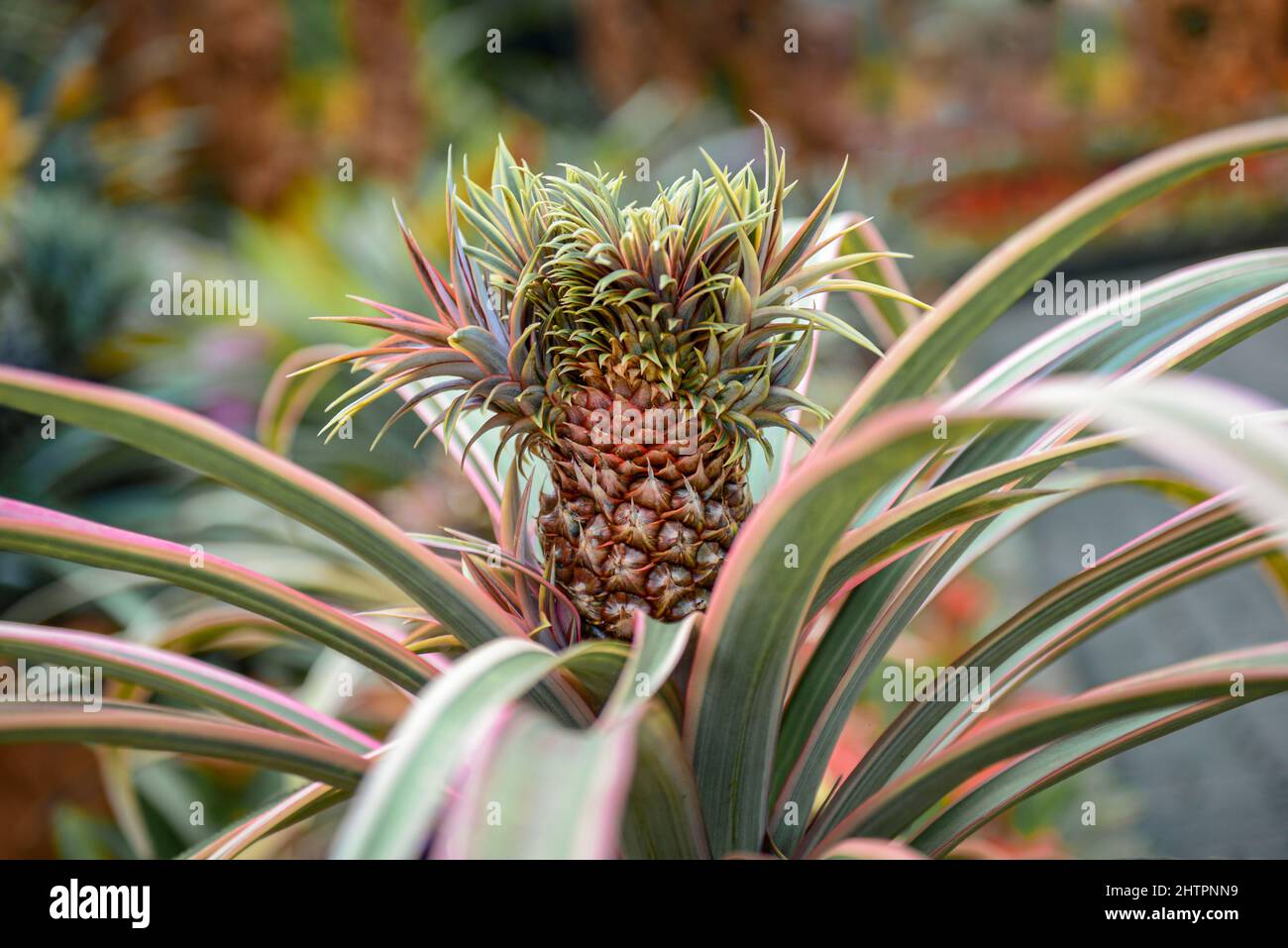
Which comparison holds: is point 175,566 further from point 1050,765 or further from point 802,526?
point 1050,765

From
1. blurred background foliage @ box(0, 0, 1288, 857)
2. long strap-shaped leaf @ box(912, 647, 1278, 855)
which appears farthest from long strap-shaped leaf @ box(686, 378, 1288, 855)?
blurred background foliage @ box(0, 0, 1288, 857)

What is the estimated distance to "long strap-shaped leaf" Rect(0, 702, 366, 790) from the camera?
1.34 feet

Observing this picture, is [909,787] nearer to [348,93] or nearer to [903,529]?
[903,529]

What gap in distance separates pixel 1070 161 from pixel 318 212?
222 inches

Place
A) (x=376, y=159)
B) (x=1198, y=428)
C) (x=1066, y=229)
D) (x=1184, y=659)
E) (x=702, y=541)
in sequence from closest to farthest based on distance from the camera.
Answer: (x=1198, y=428) → (x=1066, y=229) → (x=702, y=541) → (x=1184, y=659) → (x=376, y=159)

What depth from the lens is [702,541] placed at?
1.67 feet

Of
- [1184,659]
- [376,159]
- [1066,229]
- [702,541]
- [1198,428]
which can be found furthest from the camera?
[376,159]

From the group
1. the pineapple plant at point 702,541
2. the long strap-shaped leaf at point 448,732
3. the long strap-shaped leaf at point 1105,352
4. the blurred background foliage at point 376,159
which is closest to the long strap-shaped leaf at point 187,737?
the pineapple plant at point 702,541

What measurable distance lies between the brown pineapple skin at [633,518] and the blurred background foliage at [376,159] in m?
0.44

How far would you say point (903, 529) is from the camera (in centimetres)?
45

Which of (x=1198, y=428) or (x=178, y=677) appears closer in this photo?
(x=1198, y=428)

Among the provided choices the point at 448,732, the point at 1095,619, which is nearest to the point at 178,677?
the point at 448,732

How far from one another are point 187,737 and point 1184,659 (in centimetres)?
258

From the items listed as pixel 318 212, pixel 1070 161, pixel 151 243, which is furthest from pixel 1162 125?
pixel 151 243
